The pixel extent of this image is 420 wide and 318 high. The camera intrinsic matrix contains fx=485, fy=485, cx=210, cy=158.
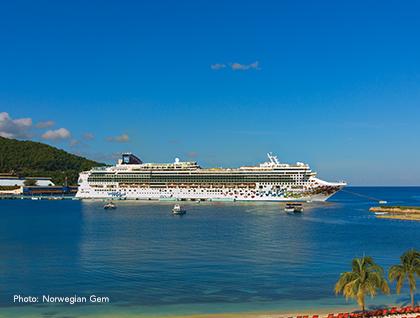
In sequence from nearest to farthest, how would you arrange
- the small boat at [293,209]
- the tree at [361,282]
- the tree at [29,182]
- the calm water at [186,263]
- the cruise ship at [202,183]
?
the tree at [361,282] < the calm water at [186,263] < the small boat at [293,209] < the cruise ship at [202,183] < the tree at [29,182]

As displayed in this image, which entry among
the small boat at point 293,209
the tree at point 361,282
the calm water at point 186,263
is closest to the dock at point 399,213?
the small boat at point 293,209

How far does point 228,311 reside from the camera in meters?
23.5

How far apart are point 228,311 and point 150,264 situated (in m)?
13.1

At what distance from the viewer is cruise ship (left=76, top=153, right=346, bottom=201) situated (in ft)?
385

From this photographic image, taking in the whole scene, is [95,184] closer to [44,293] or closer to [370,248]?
[370,248]

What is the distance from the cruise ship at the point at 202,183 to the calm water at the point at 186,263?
51814 mm

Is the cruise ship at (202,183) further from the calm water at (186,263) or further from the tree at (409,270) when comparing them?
the tree at (409,270)

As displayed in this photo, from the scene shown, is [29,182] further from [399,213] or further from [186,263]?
[186,263]

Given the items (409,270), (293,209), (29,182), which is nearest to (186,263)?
(409,270)

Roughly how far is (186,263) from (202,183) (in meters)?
92.2

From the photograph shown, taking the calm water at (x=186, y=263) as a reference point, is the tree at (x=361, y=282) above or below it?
above

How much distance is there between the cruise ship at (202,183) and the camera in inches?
4616

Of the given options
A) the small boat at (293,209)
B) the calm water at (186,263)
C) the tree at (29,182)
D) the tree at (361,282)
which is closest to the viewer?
the tree at (361,282)

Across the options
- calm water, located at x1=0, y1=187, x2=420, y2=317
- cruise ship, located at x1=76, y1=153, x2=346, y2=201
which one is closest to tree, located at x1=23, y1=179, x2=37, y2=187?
cruise ship, located at x1=76, y1=153, x2=346, y2=201
